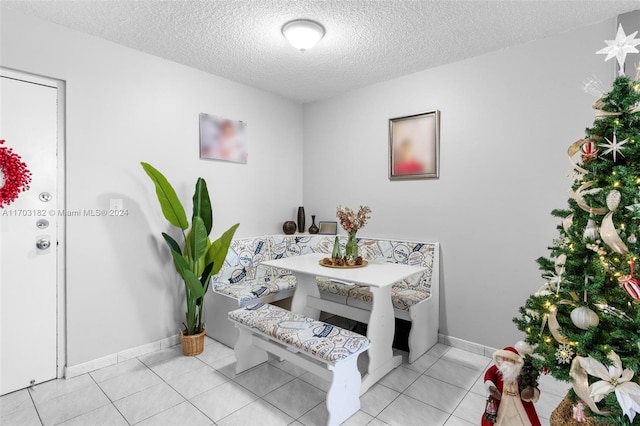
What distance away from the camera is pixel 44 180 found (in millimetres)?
2385

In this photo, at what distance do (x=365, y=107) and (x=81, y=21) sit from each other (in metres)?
2.57

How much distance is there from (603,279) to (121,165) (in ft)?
10.6

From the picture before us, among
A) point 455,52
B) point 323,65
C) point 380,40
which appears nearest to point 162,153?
point 323,65

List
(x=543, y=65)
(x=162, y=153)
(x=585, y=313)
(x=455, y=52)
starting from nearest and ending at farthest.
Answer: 1. (x=585, y=313)
2. (x=543, y=65)
3. (x=455, y=52)
4. (x=162, y=153)

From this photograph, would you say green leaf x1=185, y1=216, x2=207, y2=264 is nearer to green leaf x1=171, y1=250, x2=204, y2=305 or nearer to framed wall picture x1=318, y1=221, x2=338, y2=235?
green leaf x1=171, y1=250, x2=204, y2=305

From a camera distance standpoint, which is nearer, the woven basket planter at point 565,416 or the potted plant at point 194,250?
the woven basket planter at point 565,416

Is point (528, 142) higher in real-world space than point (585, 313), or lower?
higher

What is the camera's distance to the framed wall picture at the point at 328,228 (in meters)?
3.89

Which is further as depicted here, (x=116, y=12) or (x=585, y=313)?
(x=116, y=12)

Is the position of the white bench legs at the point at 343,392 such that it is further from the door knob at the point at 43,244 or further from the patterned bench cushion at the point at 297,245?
the door knob at the point at 43,244

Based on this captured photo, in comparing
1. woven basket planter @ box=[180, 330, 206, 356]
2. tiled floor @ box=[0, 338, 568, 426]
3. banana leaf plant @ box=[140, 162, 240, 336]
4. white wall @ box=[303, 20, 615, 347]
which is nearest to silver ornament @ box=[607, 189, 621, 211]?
white wall @ box=[303, 20, 615, 347]

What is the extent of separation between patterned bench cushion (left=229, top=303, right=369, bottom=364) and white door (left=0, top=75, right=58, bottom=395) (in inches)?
54.3

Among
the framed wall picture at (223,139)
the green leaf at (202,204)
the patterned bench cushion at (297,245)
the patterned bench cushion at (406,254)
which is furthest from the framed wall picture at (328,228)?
the green leaf at (202,204)

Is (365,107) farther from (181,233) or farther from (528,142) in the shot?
(181,233)
